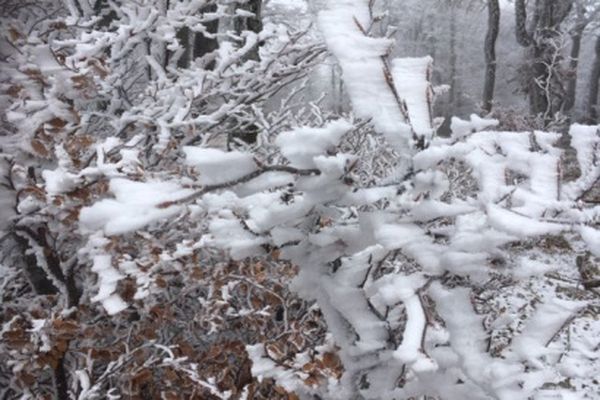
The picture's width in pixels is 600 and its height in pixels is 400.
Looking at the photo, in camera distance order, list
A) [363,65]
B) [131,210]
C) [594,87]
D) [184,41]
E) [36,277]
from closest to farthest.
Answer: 1. [131,210]
2. [363,65]
3. [36,277]
4. [184,41]
5. [594,87]

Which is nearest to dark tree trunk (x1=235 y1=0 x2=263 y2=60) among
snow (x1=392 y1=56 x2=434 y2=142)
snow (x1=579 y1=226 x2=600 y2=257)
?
snow (x1=392 y1=56 x2=434 y2=142)

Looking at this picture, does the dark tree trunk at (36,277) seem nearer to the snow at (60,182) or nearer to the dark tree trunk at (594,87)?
the snow at (60,182)

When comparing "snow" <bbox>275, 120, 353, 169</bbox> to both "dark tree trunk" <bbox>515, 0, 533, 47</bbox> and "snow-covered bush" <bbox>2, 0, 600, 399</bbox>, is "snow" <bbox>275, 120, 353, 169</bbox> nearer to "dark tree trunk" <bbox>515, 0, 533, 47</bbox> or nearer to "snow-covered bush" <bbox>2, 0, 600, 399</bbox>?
"snow-covered bush" <bbox>2, 0, 600, 399</bbox>

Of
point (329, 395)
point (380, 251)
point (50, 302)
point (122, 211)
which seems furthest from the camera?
point (50, 302)

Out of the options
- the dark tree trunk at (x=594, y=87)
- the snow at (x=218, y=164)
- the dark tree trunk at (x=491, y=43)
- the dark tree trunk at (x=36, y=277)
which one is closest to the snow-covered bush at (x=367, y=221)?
the snow at (x=218, y=164)

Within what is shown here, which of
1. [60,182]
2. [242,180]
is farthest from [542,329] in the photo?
[60,182]

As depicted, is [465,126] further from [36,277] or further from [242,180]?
[36,277]

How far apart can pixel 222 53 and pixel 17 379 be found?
1.73m

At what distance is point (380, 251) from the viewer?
1.02 metres

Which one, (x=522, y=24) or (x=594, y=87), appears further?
(x=594, y=87)

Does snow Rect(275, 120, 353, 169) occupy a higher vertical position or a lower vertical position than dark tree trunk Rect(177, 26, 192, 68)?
higher

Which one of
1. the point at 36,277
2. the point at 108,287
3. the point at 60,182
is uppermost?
the point at 60,182

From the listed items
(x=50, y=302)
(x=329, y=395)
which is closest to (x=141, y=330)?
(x=50, y=302)

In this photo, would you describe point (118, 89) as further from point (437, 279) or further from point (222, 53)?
point (437, 279)
